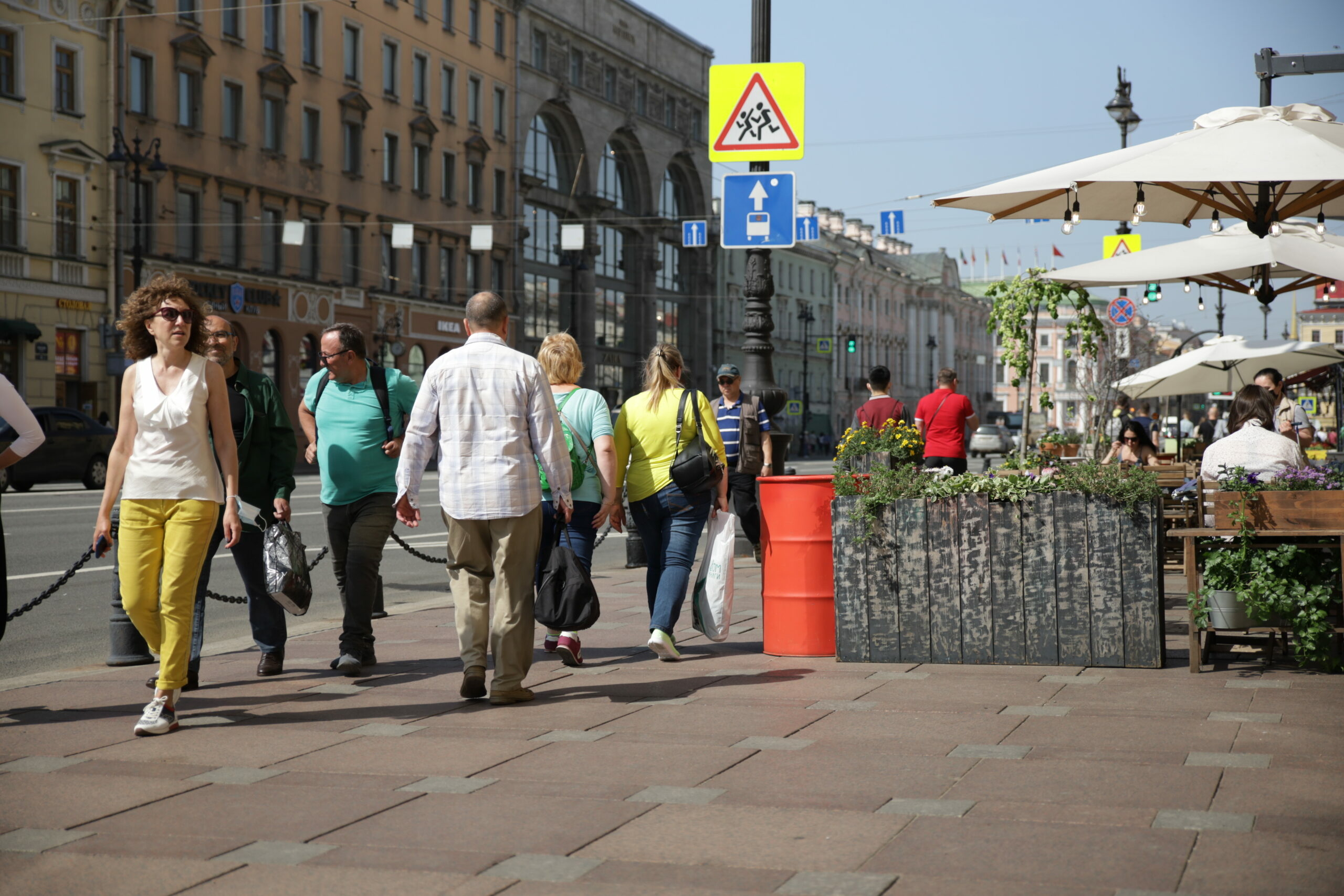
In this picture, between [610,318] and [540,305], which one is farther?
[610,318]

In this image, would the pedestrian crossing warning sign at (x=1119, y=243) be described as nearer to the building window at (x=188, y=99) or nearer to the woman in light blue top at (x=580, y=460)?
the woman in light blue top at (x=580, y=460)

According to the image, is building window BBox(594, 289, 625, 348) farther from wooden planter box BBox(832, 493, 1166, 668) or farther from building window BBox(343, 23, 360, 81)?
wooden planter box BBox(832, 493, 1166, 668)

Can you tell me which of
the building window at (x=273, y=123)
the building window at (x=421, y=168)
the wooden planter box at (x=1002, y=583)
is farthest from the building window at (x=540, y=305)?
the wooden planter box at (x=1002, y=583)

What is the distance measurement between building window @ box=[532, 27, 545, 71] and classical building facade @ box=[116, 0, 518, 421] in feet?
5.34

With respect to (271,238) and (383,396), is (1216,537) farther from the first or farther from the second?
(271,238)

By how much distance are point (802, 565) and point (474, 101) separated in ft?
159

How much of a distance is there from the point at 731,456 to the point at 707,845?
7821 millimetres

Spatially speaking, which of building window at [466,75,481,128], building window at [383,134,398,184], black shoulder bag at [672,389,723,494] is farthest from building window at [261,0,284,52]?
black shoulder bag at [672,389,723,494]

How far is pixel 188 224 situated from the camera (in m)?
39.1

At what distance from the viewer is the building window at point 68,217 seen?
3528 centimetres

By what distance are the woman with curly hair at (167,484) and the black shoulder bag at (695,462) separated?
254 centimetres

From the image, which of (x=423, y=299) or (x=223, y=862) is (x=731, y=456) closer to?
(x=223, y=862)

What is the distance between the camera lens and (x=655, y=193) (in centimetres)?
6669

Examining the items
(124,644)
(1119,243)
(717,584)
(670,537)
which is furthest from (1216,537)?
(1119,243)
